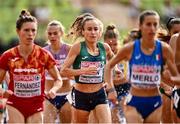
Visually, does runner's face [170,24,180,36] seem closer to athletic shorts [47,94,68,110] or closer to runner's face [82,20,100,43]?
runner's face [82,20,100,43]

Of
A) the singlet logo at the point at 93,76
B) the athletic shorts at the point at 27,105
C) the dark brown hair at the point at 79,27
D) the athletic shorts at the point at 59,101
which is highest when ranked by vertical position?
the dark brown hair at the point at 79,27

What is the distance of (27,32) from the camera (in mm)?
10172

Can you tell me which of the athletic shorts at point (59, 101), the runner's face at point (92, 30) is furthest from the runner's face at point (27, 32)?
the athletic shorts at point (59, 101)

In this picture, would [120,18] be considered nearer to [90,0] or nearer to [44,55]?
[90,0]

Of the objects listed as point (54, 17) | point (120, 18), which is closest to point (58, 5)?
point (54, 17)

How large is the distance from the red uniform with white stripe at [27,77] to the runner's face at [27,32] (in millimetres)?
155

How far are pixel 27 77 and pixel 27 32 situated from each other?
0.56 meters

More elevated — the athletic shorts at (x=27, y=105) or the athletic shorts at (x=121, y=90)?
the athletic shorts at (x=27, y=105)

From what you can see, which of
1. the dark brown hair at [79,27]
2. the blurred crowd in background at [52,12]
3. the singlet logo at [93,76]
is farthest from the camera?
the blurred crowd in background at [52,12]

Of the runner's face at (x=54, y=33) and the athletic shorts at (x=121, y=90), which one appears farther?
the athletic shorts at (x=121, y=90)

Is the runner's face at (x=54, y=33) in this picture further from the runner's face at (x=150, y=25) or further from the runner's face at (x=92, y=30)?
the runner's face at (x=150, y=25)

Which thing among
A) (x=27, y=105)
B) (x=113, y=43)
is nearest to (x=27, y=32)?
(x=27, y=105)

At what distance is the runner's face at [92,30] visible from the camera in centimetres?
1108

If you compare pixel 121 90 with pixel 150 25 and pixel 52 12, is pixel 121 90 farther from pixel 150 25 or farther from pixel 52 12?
pixel 52 12
